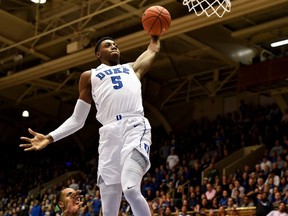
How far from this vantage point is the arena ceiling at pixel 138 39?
59.1 ft

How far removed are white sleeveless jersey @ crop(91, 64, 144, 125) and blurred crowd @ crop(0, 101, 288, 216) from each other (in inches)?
368

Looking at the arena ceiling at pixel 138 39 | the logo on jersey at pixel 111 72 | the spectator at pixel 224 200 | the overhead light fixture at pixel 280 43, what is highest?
the arena ceiling at pixel 138 39

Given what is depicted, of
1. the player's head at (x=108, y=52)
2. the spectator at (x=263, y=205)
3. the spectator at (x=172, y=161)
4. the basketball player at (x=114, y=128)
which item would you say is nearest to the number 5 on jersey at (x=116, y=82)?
the basketball player at (x=114, y=128)

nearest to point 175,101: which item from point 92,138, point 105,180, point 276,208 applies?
point 92,138

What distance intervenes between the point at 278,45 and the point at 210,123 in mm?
6086

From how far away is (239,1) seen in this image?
599 inches

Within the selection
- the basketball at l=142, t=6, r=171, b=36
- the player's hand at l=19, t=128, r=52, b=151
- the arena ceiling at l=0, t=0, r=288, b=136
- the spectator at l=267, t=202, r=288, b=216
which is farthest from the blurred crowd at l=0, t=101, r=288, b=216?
the player's hand at l=19, t=128, r=52, b=151

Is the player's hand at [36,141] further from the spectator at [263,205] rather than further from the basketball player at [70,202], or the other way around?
the spectator at [263,205]

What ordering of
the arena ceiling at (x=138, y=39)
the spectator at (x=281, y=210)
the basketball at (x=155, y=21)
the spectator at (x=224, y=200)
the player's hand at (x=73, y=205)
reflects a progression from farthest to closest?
the arena ceiling at (x=138, y=39) < the spectator at (x=224, y=200) < the spectator at (x=281, y=210) < the basketball at (x=155, y=21) < the player's hand at (x=73, y=205)

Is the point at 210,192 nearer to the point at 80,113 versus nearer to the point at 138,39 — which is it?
the point at 138,39

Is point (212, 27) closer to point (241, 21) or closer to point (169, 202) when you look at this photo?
point (241, 21)

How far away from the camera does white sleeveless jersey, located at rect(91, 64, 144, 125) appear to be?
4.87 m

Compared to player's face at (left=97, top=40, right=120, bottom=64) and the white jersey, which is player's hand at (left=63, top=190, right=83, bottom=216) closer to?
A: the white jersey

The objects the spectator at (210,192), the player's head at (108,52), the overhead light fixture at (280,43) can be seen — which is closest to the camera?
the player's head at (108,52)
